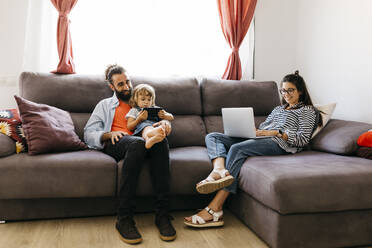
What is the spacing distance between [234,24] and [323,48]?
87cm

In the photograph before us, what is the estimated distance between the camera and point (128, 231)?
69.7 inches

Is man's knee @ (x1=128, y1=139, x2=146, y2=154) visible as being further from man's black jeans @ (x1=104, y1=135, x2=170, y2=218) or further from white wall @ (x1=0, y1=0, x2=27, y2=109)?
white wall @ (x1=0, y1=0, x2=27, y2=109)

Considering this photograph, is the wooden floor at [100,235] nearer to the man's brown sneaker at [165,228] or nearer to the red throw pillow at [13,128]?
the man's brown sneaker at [165,228]

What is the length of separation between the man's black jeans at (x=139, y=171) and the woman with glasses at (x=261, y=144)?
204 millimetres

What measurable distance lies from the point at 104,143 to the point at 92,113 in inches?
12.1

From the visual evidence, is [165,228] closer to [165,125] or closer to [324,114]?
[165,125]

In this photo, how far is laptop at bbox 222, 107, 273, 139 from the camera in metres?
2.14

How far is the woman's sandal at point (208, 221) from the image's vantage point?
76.9 inches

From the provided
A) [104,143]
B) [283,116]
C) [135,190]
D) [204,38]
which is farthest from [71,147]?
[204,38]

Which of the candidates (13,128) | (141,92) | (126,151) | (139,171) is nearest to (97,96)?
(141,92)

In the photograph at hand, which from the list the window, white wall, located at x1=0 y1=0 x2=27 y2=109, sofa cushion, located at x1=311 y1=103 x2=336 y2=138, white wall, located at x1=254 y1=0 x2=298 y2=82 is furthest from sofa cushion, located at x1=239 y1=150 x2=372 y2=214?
white wall, located at x1=0 y1=0 x2=27 y2=109

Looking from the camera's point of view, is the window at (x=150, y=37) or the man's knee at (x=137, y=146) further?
the window at (x=150, y=37)

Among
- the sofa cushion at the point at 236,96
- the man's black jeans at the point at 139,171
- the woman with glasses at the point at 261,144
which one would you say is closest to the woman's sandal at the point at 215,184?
the woman with glasses at the point at 261,144

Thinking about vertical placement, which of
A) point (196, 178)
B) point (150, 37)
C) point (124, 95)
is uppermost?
point (150, 37)
